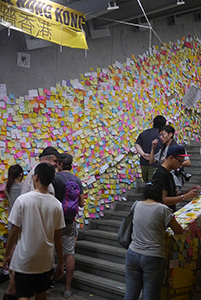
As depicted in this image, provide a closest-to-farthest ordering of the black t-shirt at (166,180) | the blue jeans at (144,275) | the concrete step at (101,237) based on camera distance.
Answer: the blue jeans at (144,275) < the black t-shirt at (166,180) < the concrete step at (101,237)

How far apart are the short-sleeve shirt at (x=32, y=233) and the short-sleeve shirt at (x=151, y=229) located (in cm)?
74

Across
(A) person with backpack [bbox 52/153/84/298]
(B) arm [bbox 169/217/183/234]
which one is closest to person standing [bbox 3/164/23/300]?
(A) person with backpack [bbox 52/153/84/298]

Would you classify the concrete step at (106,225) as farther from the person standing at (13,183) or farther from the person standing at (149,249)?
the person standing at (149,249)

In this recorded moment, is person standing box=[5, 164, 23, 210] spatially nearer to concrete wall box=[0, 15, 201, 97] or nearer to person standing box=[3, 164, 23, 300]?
person standing box=[3, 164, 23, 300]

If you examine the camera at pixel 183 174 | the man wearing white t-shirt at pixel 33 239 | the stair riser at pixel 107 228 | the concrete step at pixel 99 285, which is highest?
the camera at pixel 183 174

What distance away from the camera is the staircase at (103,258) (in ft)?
14.9

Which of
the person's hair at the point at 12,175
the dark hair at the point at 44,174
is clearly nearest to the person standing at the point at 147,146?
the person's hair at the point at 12,175

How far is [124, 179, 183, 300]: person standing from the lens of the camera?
2.98 metres

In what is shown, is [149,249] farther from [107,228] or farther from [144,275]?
[107,228]

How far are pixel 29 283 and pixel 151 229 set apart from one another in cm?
105

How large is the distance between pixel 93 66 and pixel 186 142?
3285 millimetres

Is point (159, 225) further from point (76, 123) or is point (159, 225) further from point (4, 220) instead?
point (76, 123)

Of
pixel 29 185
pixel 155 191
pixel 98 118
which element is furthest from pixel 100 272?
pixel 98 118

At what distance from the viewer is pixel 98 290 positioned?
15.0ft
